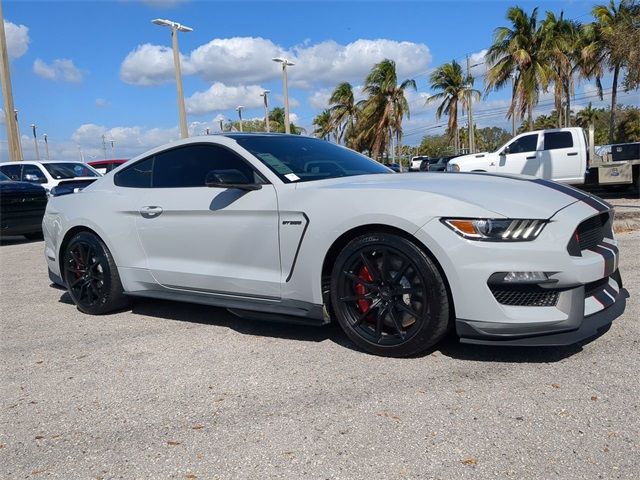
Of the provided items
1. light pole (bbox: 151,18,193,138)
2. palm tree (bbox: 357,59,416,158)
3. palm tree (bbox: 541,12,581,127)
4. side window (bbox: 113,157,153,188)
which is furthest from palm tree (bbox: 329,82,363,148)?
side window (bbox: 113,157,153,188)

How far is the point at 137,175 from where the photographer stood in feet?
15.4

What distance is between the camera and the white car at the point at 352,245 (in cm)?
299

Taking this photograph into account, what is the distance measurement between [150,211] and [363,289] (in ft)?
6.40

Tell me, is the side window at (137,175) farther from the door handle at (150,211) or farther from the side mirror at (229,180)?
the side mirror at (229,180)

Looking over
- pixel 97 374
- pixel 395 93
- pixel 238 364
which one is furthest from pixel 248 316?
pixel 395 93

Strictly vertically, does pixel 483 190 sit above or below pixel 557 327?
above

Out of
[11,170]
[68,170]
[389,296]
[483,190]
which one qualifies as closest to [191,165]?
[389,296]

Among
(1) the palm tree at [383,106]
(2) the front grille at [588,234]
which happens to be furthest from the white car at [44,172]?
(1) the palm tree at [383,106]

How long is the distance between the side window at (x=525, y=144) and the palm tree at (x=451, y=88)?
26774 millimetres

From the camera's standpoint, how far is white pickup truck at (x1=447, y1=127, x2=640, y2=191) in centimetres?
1309

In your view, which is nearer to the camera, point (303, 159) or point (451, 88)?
point (303, 159)

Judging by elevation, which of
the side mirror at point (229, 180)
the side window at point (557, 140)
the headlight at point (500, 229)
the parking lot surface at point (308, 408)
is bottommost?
the parking lot surface at point (308, 408)

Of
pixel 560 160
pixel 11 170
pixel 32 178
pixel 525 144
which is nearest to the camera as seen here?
pixel 32 178

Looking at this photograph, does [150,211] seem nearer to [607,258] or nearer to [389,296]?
[389,296]
